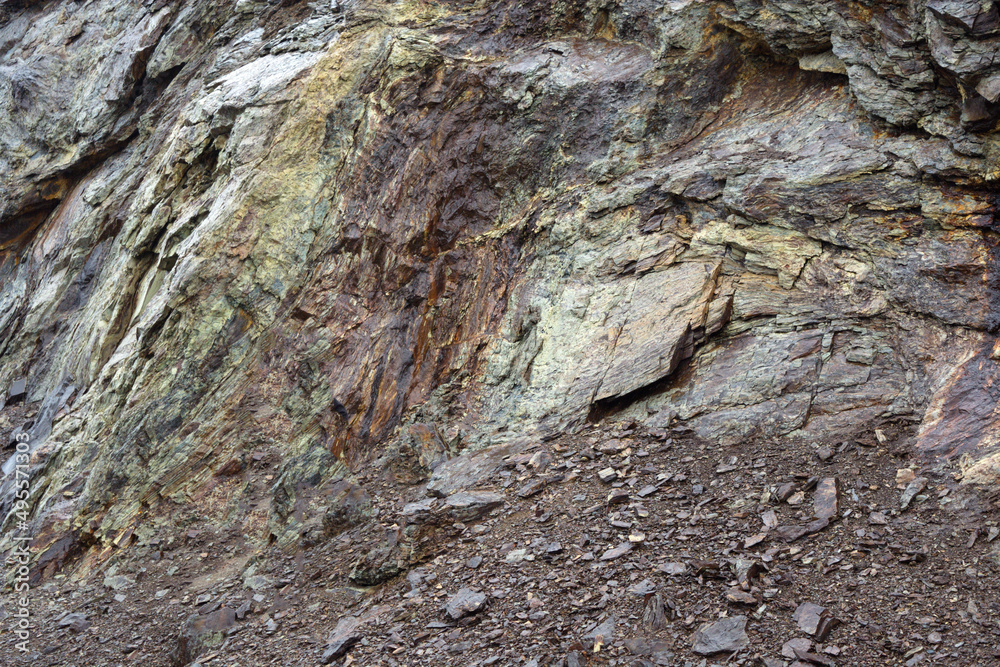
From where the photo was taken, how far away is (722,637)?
6375 millimetres

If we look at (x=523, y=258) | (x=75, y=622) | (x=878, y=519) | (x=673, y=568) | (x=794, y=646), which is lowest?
(x=75, y=622)

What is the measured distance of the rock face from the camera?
28.3ft

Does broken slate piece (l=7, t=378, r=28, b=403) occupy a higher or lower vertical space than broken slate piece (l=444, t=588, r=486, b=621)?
higher

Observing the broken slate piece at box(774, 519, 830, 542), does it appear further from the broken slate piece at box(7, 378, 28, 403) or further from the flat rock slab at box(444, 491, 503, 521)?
the broken slate piece at box(7, 378, 28, 403)

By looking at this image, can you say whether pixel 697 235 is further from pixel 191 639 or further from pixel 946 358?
pixel 191 639

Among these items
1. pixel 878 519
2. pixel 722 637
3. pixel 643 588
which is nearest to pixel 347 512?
pixel 643 588

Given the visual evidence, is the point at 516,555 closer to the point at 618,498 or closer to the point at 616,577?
the point at 616,577

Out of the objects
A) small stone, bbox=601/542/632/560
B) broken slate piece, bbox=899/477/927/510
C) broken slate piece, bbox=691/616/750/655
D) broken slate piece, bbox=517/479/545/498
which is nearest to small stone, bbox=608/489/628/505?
small stone, bbox=601/542/632/560

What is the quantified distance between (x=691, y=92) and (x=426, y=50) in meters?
4.84

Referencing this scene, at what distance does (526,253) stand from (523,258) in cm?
10

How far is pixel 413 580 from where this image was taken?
8320mm

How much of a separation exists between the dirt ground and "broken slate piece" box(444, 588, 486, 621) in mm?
23

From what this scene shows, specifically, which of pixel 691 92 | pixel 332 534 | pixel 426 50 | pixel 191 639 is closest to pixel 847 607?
pixel 332 534

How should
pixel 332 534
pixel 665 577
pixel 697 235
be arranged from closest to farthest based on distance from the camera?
pixel 665 577 → pixel 332 534 → pixel 697 235
